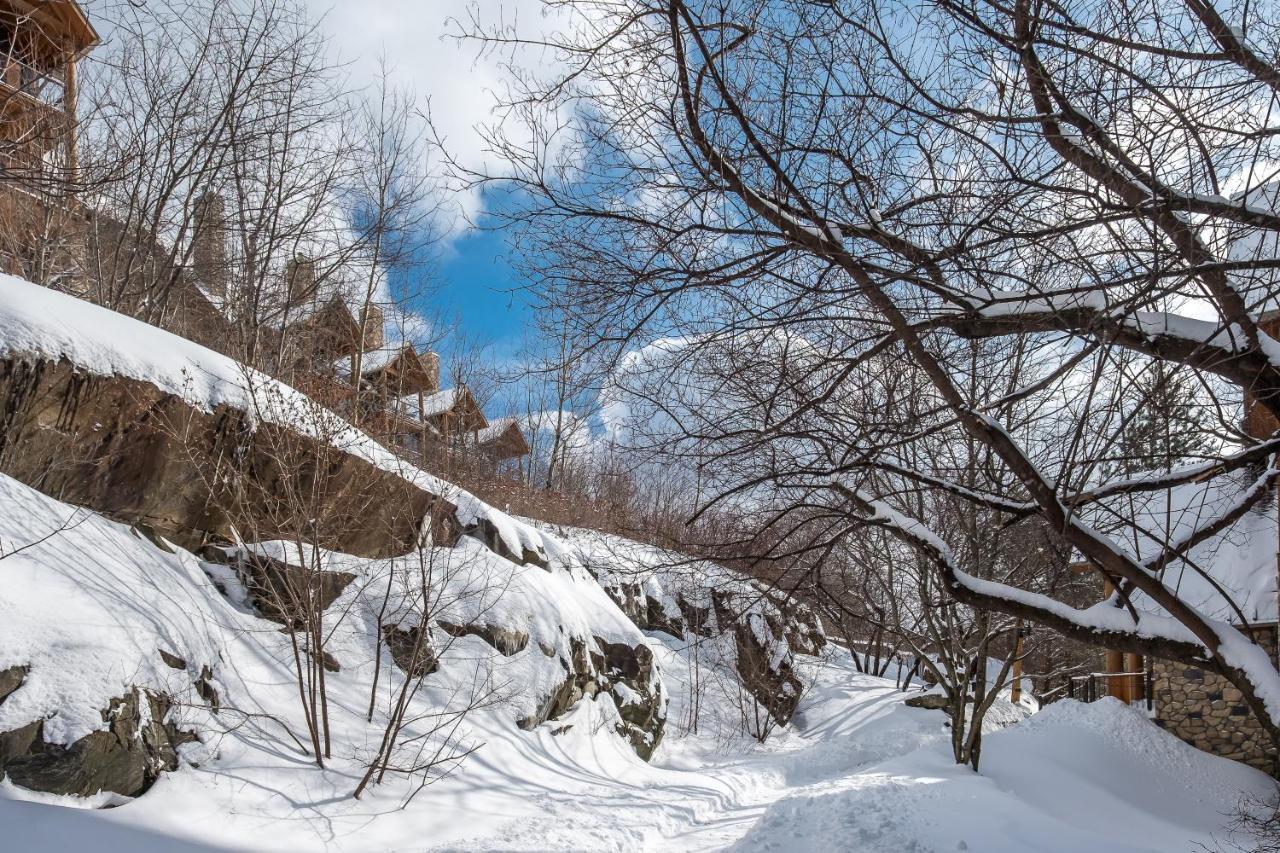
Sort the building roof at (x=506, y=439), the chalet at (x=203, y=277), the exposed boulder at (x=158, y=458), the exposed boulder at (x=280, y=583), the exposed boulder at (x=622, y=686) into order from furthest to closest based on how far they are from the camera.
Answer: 1. the building roof at (x=506, y=439)
2. the exposed boulder at (x=622, y=686)
3. the exposed boulder at (x=280, y=583)
4. the chalet at (x=203, y=277)
5. the exposed boulder at (x=158, y=458)

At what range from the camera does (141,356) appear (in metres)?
6.16

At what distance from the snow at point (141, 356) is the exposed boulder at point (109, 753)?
6.86 feet

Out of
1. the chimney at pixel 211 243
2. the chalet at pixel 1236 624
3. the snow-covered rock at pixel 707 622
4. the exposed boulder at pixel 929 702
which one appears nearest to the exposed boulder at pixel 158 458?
the chimney at pixel 211 243

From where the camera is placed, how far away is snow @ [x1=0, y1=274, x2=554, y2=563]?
18.0 feet

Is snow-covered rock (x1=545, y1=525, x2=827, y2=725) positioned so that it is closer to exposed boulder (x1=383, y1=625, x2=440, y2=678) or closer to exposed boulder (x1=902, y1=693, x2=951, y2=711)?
exposed boulder (x1=902, y1=693, x2=951, y2=711)

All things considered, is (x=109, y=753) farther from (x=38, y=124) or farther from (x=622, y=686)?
(x=622, y=686)

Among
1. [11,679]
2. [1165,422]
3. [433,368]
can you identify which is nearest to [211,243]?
[433,368]

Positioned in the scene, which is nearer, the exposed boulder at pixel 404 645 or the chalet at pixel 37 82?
the chalet at pixel 37 82

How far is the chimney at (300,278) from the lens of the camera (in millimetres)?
12219

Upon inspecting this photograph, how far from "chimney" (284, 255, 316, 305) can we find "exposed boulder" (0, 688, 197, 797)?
871cm

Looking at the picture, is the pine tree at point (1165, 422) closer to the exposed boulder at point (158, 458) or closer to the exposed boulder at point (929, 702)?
the exposed boulder at point (158, 458)

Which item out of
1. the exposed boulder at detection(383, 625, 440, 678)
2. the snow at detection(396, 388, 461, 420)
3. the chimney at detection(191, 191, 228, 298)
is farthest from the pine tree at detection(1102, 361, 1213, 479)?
the snow at detection(396, 388, 461, 420)

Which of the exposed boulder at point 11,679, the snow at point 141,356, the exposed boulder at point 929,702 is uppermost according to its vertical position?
the snow at point 141,356

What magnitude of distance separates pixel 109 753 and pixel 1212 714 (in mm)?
14243
